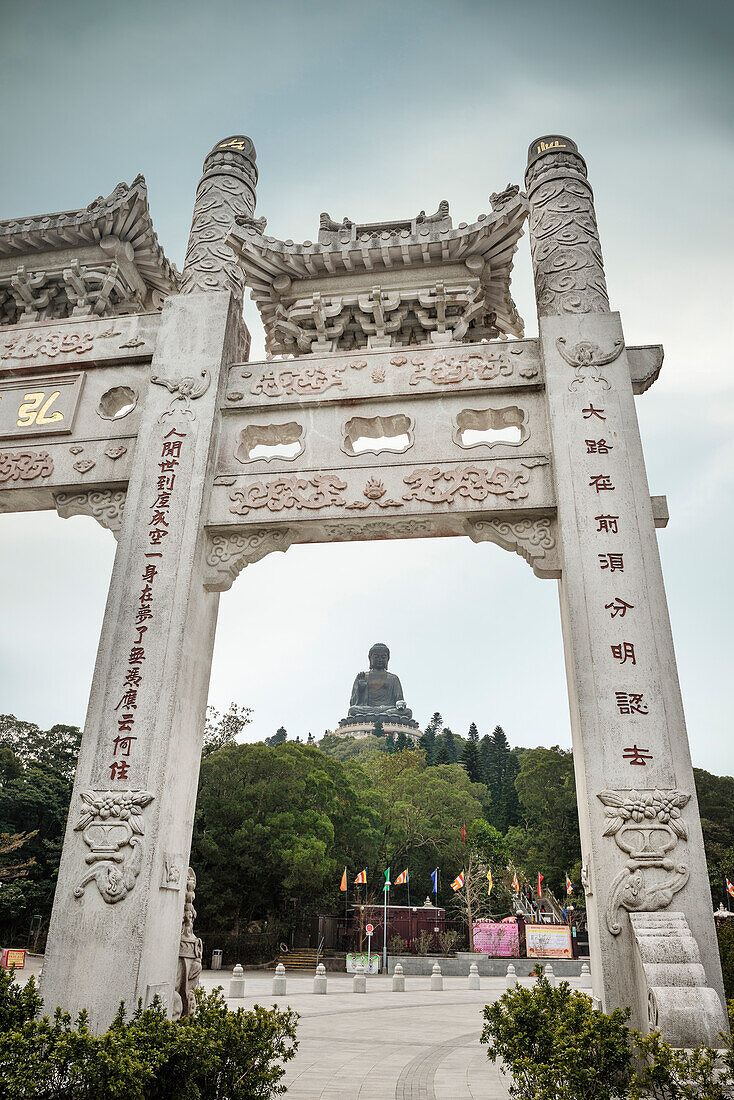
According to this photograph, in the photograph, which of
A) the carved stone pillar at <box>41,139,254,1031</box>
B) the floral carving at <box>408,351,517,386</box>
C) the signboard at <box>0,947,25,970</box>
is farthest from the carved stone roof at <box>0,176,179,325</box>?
the signboard at <box>0,947,25,970</box>

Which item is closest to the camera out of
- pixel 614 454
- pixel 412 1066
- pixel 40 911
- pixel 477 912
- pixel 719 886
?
pixel 614 454

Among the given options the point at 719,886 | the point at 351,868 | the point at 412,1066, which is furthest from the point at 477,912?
the point at 412,1066

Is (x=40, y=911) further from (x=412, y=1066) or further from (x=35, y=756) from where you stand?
(x=412, y=1066)

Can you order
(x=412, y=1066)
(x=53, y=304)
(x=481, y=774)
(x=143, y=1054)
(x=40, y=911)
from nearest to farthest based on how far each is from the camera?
(x=143, y=1054), (x=412, y=1066), (x=53, y=304), (x=40, y=911), (x=481, y=774)

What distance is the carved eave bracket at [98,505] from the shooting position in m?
7.04

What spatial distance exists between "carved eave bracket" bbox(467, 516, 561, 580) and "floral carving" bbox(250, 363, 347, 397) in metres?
2.06

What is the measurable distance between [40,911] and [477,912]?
53.7ft

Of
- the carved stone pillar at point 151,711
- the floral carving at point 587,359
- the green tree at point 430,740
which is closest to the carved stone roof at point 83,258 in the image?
the carved stone pillar at point 151,711

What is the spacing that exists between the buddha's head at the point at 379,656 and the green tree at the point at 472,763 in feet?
100

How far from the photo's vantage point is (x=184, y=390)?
23.9 feet

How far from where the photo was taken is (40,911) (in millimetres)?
23734

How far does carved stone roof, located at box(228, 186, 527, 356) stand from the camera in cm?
794

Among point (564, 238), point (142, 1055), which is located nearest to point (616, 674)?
point (142, 1055)

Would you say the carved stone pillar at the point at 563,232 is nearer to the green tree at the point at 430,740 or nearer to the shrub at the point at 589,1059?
the shrub at the point at 589,1059
